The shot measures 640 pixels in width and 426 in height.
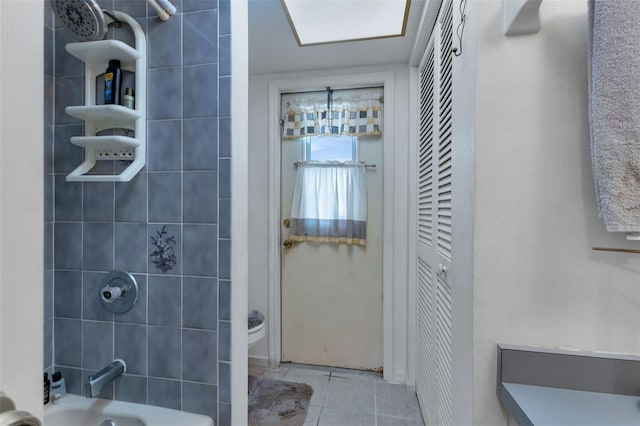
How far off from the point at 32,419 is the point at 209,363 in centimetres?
89

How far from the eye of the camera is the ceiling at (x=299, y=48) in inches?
60.7

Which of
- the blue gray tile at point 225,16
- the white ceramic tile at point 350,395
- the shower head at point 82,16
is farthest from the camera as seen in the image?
the white ceramic tile at point 350,395

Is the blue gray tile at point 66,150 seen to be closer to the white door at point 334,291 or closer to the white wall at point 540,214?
the white door at point 334,291

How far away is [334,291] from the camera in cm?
228

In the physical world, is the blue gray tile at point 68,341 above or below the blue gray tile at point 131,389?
above

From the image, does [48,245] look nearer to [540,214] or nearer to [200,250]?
[200,250]

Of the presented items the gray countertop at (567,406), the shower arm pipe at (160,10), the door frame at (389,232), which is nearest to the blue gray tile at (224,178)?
the shower arm pipe at (160,10)

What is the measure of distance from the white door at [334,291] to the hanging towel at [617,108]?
1597mm

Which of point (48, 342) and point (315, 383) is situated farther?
point (315, 383)

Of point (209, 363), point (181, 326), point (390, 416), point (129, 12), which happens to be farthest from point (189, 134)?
point (390, 416)

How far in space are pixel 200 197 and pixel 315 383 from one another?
5.44 feet

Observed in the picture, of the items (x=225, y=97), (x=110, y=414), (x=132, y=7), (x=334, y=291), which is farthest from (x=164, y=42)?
(x=334, y=291)

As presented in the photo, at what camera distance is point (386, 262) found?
84.0 inches

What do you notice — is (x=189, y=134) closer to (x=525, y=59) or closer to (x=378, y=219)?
(x=525, y=59)
